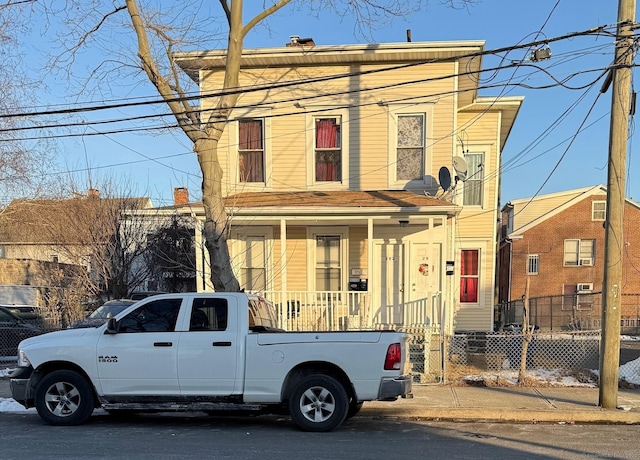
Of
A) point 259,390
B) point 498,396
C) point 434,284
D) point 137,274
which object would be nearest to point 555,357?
→ point 498,396

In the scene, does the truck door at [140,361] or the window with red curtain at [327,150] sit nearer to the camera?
the truck door at [140,361]

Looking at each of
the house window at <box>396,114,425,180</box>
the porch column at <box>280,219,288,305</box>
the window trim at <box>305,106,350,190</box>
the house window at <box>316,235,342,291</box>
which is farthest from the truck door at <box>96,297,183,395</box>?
the house window at <box>396,114,425,180</box>

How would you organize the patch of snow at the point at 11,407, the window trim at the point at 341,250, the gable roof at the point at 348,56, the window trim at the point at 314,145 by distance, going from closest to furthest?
the patch of snow at the point at 11,407
the gable roof at the point at 348,56
the window trim at the point at 314,145
the window trim at the point at 341,250

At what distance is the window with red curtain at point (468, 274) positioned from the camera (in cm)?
1454

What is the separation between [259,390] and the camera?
6410 millimetres

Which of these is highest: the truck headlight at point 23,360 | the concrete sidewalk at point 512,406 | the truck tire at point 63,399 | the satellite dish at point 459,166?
the satellite dish at point 459,166

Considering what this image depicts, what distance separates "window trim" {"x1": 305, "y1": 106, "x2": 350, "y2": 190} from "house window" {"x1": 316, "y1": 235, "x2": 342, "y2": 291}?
53.3 inches

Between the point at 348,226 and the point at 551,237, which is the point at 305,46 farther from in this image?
the point at 551,237

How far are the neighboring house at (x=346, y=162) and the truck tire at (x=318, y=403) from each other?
537cm

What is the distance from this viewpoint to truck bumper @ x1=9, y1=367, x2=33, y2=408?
668cm

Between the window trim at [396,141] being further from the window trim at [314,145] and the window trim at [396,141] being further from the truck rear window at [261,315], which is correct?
the truck rear window at [261,315]

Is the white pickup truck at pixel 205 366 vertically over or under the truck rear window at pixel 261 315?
under

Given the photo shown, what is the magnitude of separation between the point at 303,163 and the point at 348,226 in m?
2.00

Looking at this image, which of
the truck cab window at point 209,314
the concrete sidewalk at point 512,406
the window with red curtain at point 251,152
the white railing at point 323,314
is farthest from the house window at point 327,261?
the truck cab window at point 209,314
